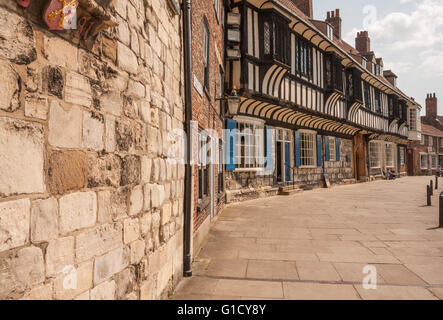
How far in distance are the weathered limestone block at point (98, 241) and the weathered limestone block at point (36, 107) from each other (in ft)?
2.43

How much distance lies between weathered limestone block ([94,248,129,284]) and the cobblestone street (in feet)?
4.74

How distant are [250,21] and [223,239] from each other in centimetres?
831

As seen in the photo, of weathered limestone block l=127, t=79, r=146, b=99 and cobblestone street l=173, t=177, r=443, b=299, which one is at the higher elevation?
weathered limestone block l=127, t=79, r=146, b=99

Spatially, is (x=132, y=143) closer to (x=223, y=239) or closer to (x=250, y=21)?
(x=223, y=239)

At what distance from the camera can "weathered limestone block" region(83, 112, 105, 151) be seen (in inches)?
73.9

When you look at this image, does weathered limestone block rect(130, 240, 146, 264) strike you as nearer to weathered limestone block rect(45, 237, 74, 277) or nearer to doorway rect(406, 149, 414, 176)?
weathered limestone block rect(45, 237, 74, 277)

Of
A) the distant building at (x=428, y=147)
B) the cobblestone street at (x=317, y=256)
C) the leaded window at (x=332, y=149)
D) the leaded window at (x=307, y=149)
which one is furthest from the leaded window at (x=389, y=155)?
the cobblestone street at (x=317, y=256)

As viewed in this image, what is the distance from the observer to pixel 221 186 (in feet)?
31.7

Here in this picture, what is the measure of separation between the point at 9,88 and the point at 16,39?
0.24m

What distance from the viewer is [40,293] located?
1498mm

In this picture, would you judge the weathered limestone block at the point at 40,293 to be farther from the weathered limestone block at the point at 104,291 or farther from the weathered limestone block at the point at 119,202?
the weathered limestone block at the point at 119,202

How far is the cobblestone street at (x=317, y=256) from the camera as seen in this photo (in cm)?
360

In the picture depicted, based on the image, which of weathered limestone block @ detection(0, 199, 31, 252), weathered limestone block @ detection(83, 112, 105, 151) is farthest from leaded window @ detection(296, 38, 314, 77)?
weathered limestone block @ detection(0, 199, 31, 252)
